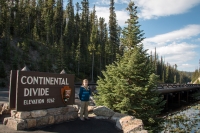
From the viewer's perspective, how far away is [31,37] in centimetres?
4594

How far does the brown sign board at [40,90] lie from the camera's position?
6094 millimetres

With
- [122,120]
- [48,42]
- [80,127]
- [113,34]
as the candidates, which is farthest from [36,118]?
[113,34]

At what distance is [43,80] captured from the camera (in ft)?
22.1

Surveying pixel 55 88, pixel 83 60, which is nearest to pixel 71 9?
pixel 83 60

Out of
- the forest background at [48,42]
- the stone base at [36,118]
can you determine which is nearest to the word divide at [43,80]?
the stone base at [36,118]

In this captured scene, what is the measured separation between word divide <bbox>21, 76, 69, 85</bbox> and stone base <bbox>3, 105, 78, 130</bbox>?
0.89m

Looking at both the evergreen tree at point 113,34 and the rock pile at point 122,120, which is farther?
the evergreen tree at point 113,34

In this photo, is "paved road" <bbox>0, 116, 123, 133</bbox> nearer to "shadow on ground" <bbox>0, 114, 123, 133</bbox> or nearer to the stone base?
"shadow on ground" <bbox>0, 114, 123, 133</bbox>

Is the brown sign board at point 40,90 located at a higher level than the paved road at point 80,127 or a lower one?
higher

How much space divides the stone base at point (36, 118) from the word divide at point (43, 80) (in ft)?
2.92

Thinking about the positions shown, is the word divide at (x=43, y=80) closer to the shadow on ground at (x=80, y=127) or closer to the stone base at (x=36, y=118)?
the stone base at (x=36, y=118)

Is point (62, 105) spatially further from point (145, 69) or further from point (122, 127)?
point (145, 69)

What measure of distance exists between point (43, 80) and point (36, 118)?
4.04 feet

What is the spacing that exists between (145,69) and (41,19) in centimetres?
4522
